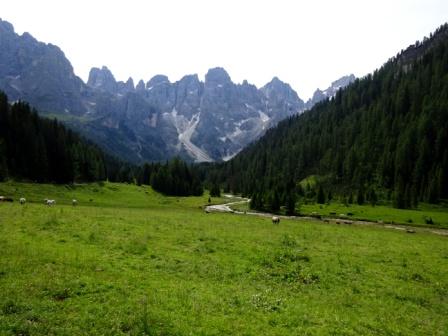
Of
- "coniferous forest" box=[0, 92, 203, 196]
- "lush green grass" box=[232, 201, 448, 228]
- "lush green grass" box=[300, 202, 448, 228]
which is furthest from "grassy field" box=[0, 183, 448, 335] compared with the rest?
"coniferous forest" box=[0, 92, 203, 196]

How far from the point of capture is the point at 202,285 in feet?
63.8

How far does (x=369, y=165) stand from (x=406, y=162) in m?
22.7

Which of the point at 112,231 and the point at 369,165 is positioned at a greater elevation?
the point at 369,165

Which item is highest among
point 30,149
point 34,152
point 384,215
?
point 30,149

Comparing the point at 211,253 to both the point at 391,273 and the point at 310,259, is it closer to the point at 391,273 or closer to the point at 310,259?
the point at 310,259

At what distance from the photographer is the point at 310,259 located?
27922 millimetres

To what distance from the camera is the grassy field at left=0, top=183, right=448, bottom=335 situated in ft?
48.4

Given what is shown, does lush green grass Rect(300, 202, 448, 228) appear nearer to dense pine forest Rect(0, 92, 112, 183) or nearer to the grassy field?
the grassy field

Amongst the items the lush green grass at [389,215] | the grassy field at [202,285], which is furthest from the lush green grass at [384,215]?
the grassy field at [202,285]

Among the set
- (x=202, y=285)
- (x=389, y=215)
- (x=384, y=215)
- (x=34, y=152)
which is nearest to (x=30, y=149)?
(x=34, y=152)

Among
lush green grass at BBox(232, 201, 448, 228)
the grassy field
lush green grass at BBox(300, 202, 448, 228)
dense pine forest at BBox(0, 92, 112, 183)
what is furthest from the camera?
dense pine forest at BBox(0, 92, 112, 183)

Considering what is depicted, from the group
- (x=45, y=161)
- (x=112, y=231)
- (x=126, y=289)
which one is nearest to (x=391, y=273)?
(x=126, y=289)

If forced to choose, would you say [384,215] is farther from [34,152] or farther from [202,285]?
[34,152]

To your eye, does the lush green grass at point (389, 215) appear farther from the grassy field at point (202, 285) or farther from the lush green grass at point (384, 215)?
the grassy field at point (202, 285)
